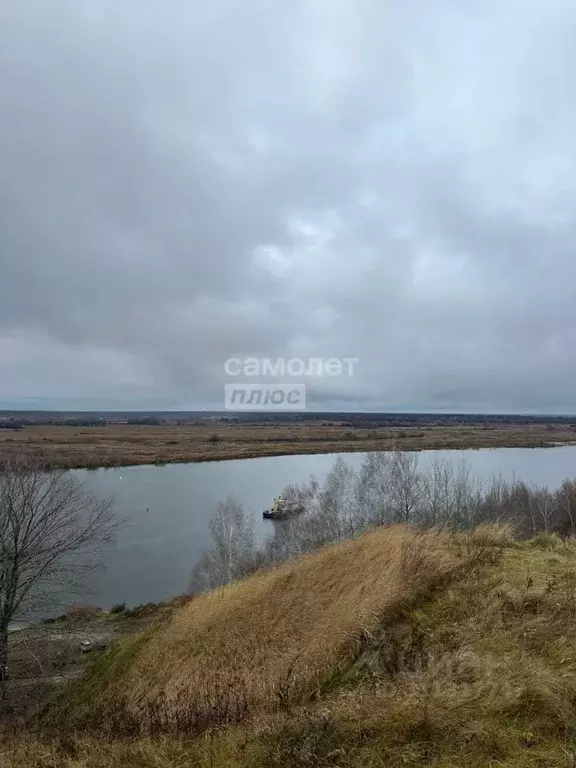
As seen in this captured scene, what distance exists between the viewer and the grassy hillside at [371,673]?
148 inches

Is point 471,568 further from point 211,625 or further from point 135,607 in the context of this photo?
point 135,607

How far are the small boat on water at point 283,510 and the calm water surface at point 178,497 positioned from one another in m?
0.75

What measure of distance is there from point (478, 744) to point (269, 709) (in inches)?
110

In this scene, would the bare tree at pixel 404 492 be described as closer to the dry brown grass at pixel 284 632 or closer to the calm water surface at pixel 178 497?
the calm water surface at pixel 178 497

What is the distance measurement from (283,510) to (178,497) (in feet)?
42.0

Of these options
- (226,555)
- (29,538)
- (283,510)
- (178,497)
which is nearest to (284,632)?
(29,538)

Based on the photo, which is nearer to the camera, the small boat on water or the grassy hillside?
the grassy hillside

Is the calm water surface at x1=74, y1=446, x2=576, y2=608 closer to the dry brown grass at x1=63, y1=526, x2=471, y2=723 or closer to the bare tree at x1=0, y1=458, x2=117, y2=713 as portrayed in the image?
the bare tree at x1=0, y1=458, x2=117, y2=713

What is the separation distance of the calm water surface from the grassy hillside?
12651mm

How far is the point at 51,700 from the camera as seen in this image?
12141 millimetres

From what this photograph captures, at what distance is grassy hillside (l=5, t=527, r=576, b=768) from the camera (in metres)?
3.75

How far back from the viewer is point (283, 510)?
107ft

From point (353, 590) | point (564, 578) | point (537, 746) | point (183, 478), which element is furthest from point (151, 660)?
point (183, 478)

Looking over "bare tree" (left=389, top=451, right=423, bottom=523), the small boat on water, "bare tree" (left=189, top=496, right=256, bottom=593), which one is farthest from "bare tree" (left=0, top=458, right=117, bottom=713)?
"bare tree" (left=389, top=451, right=423, bottom=523)
